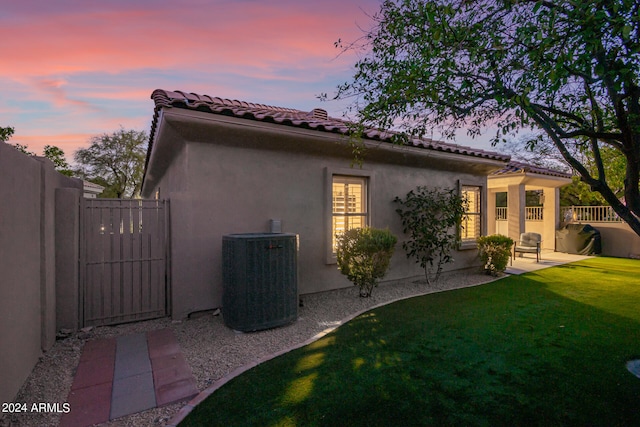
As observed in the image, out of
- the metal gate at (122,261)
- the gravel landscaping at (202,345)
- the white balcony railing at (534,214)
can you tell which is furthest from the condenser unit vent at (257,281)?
the white balcony railing at (534,214)

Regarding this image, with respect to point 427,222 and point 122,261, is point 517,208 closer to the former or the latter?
point 427,222

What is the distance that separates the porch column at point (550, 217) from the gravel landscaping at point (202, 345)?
13.9 meters

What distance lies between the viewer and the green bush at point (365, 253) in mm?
6625

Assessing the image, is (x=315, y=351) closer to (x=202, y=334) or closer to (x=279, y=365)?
(x=279, y=365)

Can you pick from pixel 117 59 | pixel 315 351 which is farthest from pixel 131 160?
pixel 315 351

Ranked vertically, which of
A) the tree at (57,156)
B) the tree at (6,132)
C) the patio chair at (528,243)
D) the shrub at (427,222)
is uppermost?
the tree at (6,132)

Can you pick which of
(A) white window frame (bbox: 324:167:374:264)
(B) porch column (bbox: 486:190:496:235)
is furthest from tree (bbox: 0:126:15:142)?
(B) porch column (bbox: 486:190:496:235)

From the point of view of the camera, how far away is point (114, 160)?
31.7 meters

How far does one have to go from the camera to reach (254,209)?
6387mm

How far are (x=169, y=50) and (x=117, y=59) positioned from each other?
3.77 feet

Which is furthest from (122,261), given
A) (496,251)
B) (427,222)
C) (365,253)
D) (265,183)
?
(496,251)

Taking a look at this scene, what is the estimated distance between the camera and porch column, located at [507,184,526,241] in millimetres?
14469

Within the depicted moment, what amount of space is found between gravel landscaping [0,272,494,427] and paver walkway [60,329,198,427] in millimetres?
107

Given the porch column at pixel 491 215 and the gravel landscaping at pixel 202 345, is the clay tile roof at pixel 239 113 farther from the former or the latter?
the porch column at pixel 491 215
